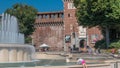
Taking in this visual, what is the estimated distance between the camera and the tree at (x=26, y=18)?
68562 millimetres

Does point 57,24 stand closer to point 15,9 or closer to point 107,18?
point 15,9

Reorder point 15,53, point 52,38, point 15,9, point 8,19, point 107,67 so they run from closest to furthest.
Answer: point 107,67, point 15,53, point 8,19, point 15,9, point 52,38

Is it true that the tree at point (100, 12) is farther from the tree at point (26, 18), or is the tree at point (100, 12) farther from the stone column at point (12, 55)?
the stone column at point (12, 55)

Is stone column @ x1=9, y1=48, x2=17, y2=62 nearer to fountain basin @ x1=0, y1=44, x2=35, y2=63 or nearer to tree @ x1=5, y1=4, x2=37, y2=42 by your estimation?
fountain basin @ x1=0, y1=44, x2=35, y2=63

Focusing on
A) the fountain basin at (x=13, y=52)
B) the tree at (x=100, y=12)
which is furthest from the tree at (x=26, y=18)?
the fountain basin at (x=13, y=52)

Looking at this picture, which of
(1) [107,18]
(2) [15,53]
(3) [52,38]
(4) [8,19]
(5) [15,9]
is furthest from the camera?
(3) [52,38]

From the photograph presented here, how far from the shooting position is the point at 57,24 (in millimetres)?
87812

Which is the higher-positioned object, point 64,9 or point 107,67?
point 64,9

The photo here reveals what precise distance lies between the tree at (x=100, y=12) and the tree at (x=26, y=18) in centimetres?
2081

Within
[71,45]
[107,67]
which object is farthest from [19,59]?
[71,45]

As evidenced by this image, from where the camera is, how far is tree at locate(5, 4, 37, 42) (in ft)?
225

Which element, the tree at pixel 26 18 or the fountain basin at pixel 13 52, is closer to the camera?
the fountain basin at pixel 13 52

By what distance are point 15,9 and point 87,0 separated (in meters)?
28.2

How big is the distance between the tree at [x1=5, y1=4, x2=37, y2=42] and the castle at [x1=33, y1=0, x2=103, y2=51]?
13654mm
